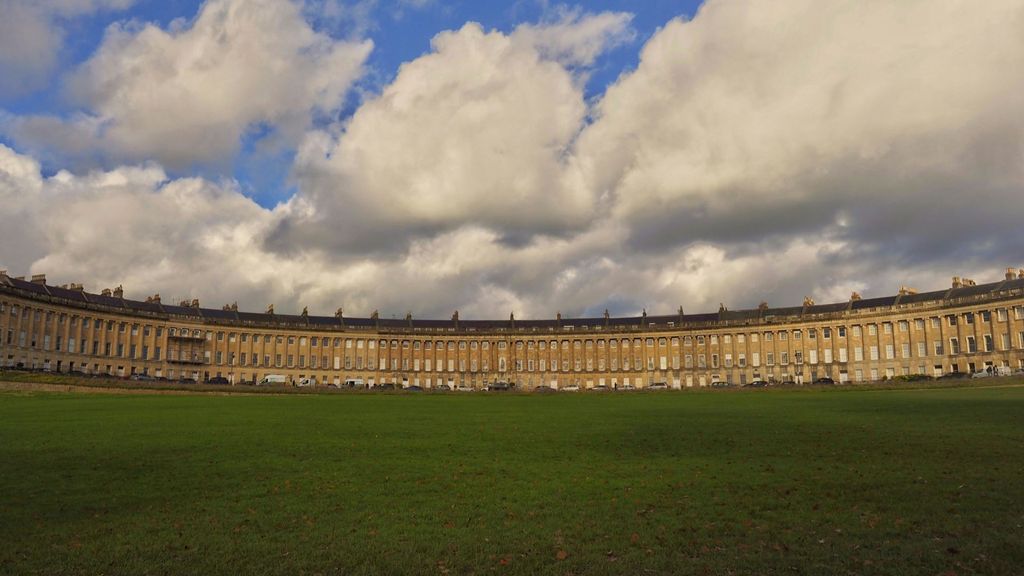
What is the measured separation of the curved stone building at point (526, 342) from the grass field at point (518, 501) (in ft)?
300

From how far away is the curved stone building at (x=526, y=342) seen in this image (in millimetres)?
103250

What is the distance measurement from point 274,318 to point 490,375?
1707 inches

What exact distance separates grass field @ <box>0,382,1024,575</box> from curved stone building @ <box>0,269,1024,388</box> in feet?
300

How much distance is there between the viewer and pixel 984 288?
104188 mm

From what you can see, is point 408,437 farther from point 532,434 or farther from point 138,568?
point 138,568

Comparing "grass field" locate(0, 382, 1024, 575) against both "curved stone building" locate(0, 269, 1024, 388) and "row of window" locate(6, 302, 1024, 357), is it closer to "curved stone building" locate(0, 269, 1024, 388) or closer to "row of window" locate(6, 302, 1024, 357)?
"row of window" locate(6, 302, 1024, 357)

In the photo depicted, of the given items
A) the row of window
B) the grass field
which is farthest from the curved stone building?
the grass field

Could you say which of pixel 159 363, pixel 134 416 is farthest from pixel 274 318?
pixel 134 416

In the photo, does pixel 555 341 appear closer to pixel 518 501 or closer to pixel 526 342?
pixel 526 342

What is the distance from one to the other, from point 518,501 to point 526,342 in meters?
128

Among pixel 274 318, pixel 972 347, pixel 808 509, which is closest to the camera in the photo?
pixel 808 509

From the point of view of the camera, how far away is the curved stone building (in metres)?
103

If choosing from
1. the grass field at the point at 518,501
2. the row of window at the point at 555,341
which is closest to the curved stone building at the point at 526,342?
the row of window at the point at 555,341

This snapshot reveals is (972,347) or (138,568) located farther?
(972,347)
